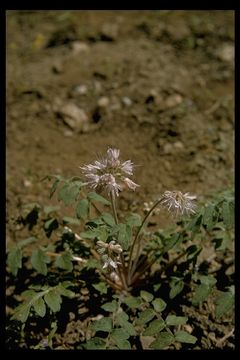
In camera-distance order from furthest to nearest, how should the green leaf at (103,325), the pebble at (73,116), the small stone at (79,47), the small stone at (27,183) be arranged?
the small stone at (79,47) < the pebble at (73,116) < the small stone at (27,183) < the green leaf at (103,325)

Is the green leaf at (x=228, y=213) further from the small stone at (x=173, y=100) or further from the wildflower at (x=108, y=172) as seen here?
the small stone at (x=173, y=100)

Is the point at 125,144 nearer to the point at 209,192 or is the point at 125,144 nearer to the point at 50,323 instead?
the point at 209,192

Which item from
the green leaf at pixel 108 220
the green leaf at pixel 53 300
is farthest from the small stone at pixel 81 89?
the green leaf at pixel 53 300

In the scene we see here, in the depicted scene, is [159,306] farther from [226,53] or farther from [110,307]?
[226,53]

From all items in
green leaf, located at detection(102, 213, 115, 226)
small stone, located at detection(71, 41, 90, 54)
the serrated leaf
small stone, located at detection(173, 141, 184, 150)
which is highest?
small stone, located at detection(71, 41, 90, 54)

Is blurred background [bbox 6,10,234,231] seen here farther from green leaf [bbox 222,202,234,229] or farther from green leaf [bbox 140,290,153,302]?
green leaf [bbox 222,202,234,229]

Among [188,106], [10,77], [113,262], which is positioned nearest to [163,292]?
[113,262]

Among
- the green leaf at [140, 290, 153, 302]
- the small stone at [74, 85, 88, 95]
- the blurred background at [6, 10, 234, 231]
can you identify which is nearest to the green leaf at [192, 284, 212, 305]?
the green leaf at [140, 290, 153, 302]
